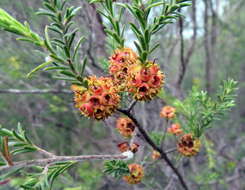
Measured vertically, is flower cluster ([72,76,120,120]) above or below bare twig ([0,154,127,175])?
above

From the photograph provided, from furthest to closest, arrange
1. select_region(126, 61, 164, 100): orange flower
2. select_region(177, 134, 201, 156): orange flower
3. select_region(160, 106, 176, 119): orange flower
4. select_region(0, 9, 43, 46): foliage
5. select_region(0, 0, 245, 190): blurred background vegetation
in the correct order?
1. select_region(0, 0, 245, 190): blurred background vegetation
2. select_region(160, 106, 176, 119): orange flower
3. select_region(177, 134, 201, 156): orange flower
4. select_region(126, 61, 164, 100): orange flower
5. select_region(0, 9, 43, 46): foliage

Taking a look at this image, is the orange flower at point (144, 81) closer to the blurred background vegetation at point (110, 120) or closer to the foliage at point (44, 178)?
the foliage at point (44, 178)

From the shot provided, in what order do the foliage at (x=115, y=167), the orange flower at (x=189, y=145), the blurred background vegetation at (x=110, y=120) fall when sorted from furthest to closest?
the blurred background vegetation at (x=110, y=120) < the orange flower at (x=189, y=145) < the foliage at (x=115, y=167)

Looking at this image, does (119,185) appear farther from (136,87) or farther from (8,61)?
(136,87)

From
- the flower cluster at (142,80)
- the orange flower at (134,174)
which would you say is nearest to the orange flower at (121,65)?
the flower cluster at (142,80)

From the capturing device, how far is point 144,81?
3.07 feet

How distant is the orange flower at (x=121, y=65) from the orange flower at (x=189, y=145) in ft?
Answer: 2.00

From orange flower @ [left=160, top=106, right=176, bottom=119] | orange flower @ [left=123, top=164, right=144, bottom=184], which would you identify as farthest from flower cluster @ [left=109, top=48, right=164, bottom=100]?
orange flower @ [left=160, top=106, right=176, bottom=119]

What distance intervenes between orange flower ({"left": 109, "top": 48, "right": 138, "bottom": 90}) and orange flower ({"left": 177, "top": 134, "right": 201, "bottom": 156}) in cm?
61

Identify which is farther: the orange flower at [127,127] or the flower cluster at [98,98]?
the orange flower at [127,127]

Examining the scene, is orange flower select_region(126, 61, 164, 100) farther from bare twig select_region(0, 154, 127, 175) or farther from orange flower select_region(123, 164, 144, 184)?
orange flower select_region(123, 164, 144, 184)

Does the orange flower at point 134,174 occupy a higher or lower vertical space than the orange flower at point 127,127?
lower

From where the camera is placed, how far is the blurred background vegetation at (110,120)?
6.95ft

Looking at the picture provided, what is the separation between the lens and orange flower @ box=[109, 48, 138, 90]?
1.02 meters
